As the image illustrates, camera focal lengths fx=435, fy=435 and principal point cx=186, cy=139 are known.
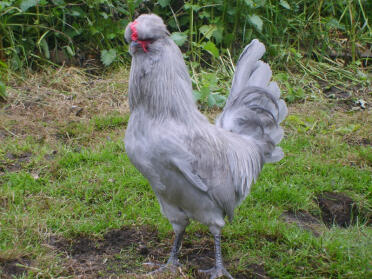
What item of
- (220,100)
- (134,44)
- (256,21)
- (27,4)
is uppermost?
(134,44)

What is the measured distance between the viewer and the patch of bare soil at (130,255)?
3260 millimetres

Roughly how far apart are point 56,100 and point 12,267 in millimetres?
3327

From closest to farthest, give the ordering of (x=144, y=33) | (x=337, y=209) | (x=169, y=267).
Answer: (x=144, y=33), (x=169, y=267), (x=337, y=209)

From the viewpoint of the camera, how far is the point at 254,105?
11.6 ft

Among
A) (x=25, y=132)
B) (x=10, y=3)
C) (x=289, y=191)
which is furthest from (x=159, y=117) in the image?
(x=10, y=3)

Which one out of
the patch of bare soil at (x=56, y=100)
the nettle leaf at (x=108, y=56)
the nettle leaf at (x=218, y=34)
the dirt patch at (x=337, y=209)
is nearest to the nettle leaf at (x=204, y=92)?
the patch of bare soil at (x=56, y=100)

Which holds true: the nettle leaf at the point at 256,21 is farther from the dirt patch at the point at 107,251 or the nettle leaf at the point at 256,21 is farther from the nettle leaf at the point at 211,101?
the dirt patch at the point at 107,251

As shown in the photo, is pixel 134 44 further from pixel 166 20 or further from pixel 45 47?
pixel 166 20

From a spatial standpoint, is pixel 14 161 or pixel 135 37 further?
pixel 14 161

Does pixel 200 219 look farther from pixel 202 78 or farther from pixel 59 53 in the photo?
pixel 59 53

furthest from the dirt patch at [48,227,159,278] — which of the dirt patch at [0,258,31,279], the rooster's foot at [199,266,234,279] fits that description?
the rooster's foot at [199,266,234,279]

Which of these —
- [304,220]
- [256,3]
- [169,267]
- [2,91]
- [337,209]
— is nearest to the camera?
[169,267]

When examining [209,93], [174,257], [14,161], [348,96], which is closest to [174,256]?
[174,257]

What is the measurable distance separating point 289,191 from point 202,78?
270 cm
